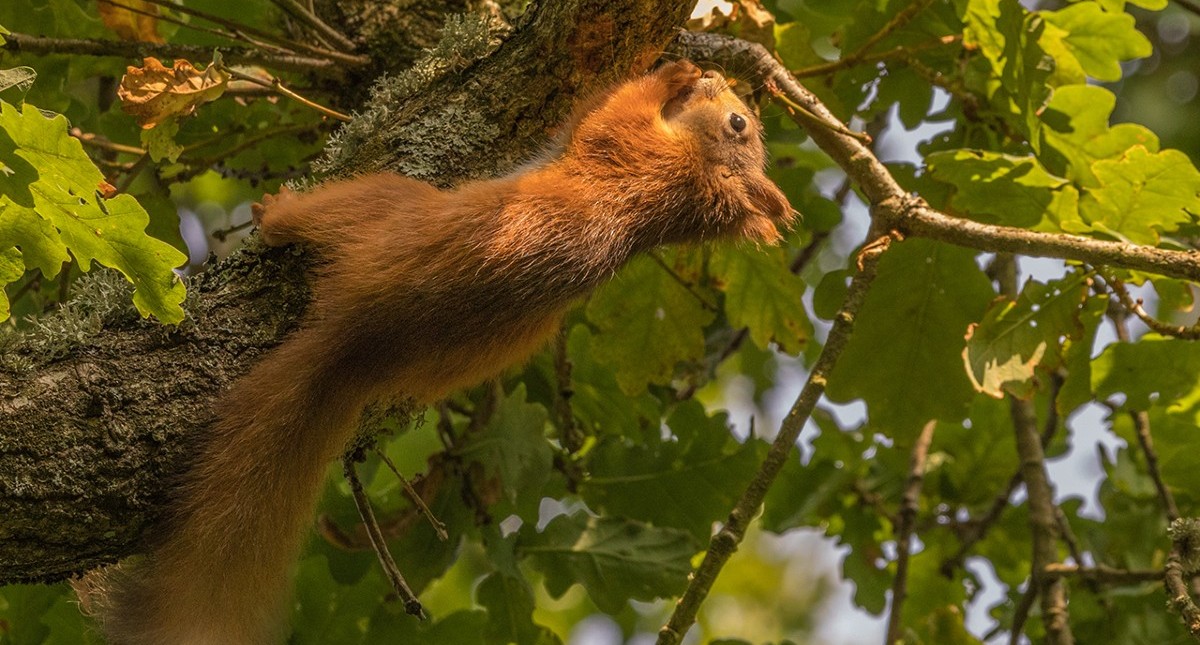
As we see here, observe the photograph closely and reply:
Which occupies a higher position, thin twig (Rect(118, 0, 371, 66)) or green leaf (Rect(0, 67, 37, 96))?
thin twig (Rect(118, 0, 371, 66))

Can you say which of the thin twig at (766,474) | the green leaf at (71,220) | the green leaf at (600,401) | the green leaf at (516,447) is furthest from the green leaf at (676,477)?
the green leaf at (71,220)

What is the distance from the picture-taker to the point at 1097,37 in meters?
3.83

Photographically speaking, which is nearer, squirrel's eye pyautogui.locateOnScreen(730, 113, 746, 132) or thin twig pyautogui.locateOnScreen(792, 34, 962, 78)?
squirrel's eye pyautogui.locateOnScreen(730, 113, 746, 132)

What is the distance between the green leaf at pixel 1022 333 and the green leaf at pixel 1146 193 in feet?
0.63

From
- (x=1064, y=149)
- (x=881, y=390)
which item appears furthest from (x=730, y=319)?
(x=1064, y=149)

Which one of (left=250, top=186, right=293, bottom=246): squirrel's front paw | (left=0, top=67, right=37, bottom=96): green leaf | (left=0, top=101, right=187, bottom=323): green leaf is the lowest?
(left=0, top=101, right=187, bottom=323): green leaf

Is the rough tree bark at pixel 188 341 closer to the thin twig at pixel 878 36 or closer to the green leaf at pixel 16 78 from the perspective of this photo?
the green leaf at pixel 16 78

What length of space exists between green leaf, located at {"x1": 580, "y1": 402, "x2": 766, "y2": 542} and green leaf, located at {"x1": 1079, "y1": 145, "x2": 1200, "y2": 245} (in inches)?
54.6

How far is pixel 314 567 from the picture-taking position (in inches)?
150

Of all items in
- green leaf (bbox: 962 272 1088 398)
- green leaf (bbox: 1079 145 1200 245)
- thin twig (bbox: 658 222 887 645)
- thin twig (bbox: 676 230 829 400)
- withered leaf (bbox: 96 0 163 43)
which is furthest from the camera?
thin twig (bbox: 676 230 829 400)

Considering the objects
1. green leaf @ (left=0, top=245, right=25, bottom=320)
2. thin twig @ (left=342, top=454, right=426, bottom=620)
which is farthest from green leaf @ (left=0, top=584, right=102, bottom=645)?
green leaf @ (left=0, top=245, right=25, bottom=320)

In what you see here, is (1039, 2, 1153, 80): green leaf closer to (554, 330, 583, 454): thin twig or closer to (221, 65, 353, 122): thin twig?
(554, 330, 583, 454): thin twig

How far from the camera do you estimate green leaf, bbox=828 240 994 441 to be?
3.97 meters

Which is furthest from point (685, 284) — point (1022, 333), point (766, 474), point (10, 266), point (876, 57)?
point (10, 266)
